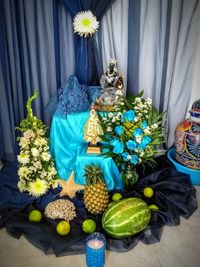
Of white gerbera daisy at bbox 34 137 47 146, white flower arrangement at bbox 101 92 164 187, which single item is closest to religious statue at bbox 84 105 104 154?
white flower arrangement at bbox 101 92 164 187

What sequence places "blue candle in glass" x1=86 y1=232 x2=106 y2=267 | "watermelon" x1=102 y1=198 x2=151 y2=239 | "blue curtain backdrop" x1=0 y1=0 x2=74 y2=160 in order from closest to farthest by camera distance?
"blue candle in glass" x1=86 y1=232 x2=106 y2=267, "watermelon" x1=102 y1=198 x2=151 y2=239, "blue curtain backdrop" x1=0 y1=0 x2=74 y2=160

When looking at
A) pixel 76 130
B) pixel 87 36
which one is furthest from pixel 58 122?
pixel 87 36

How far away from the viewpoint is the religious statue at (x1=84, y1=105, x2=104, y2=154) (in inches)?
72.2

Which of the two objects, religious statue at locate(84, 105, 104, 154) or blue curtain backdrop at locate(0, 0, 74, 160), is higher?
blue curtain backdrop at locate(0, 0, 74, 160)

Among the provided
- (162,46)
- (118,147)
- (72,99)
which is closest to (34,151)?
(72,99)

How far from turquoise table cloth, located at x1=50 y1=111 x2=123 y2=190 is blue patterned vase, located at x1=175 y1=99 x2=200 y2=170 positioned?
59 cm

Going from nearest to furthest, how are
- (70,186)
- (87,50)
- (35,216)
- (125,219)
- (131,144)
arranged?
(125,219)
(35,216)
(131,144)
(70,186)
(87,50)

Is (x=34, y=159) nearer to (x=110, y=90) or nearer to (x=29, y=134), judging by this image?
(x=29, y=134)

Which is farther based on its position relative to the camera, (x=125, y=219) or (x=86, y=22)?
(x=86, y=22)

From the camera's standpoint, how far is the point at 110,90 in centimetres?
205

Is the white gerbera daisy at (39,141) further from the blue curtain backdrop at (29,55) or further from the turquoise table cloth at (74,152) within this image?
the blue curtain backdrop at (29,55)

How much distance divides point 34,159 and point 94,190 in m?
0.51

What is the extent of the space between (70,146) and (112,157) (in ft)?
1.20

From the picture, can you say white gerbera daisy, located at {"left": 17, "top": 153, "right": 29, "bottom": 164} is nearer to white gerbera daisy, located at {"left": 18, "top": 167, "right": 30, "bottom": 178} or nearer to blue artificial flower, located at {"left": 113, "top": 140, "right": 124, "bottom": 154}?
white gerbera daisy, located at {"left": 18, "top": 167, "right": 30, "bottom": 178}
